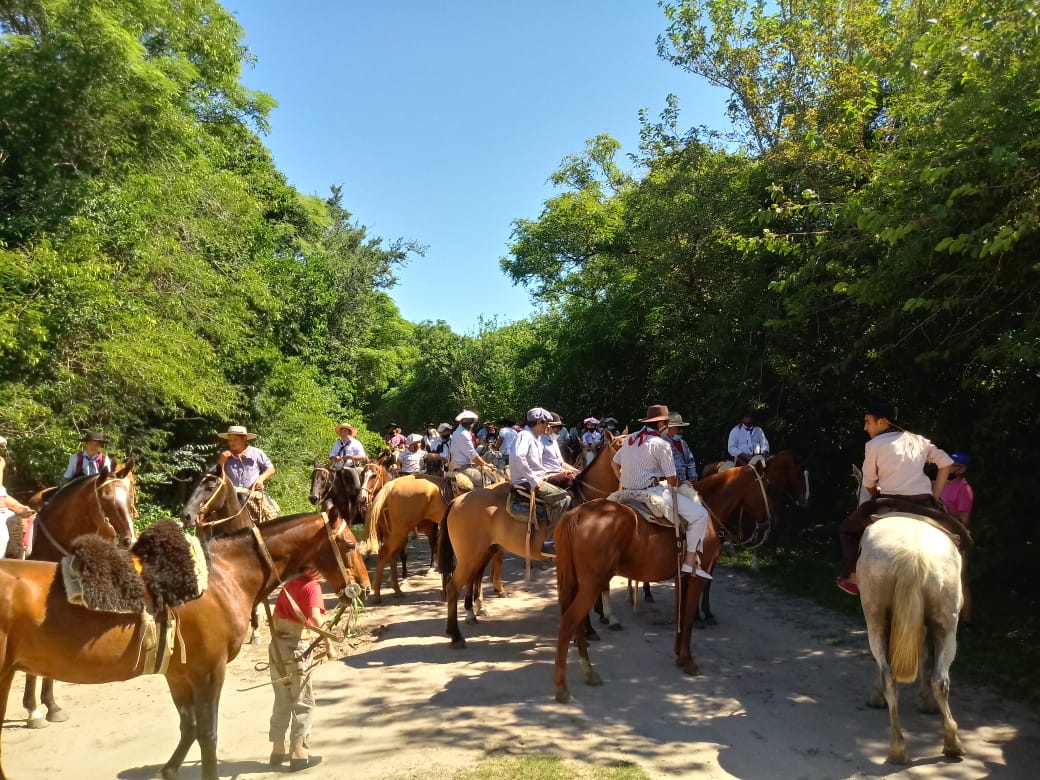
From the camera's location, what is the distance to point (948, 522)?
605 cm

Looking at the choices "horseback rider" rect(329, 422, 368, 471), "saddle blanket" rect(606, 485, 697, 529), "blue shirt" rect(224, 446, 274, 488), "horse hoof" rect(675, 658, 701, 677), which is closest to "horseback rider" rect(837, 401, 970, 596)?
"saddle blanket" rect(606, 485, 697, 529)

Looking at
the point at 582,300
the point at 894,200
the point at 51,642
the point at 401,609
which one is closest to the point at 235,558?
the point at 51,642

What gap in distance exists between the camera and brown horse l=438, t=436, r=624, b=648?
8.21 metres

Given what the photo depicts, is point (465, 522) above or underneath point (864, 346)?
underneath

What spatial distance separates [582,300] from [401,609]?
59.1 feet

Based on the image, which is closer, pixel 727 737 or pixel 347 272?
pixel 727 737

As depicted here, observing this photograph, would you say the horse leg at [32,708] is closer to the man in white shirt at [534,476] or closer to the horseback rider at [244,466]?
the horseback rider at [244,466]

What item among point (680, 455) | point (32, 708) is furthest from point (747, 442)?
point (32, 708)

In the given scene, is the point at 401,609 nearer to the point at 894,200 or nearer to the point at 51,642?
the point at 51,642

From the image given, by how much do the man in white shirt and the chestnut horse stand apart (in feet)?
10.9

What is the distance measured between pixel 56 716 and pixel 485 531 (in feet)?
14.6

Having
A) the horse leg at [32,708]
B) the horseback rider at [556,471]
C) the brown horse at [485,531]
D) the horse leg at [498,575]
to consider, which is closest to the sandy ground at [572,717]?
the horse leg at [32,708]

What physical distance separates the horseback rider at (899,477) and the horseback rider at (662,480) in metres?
1.43

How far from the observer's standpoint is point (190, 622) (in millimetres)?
4449
